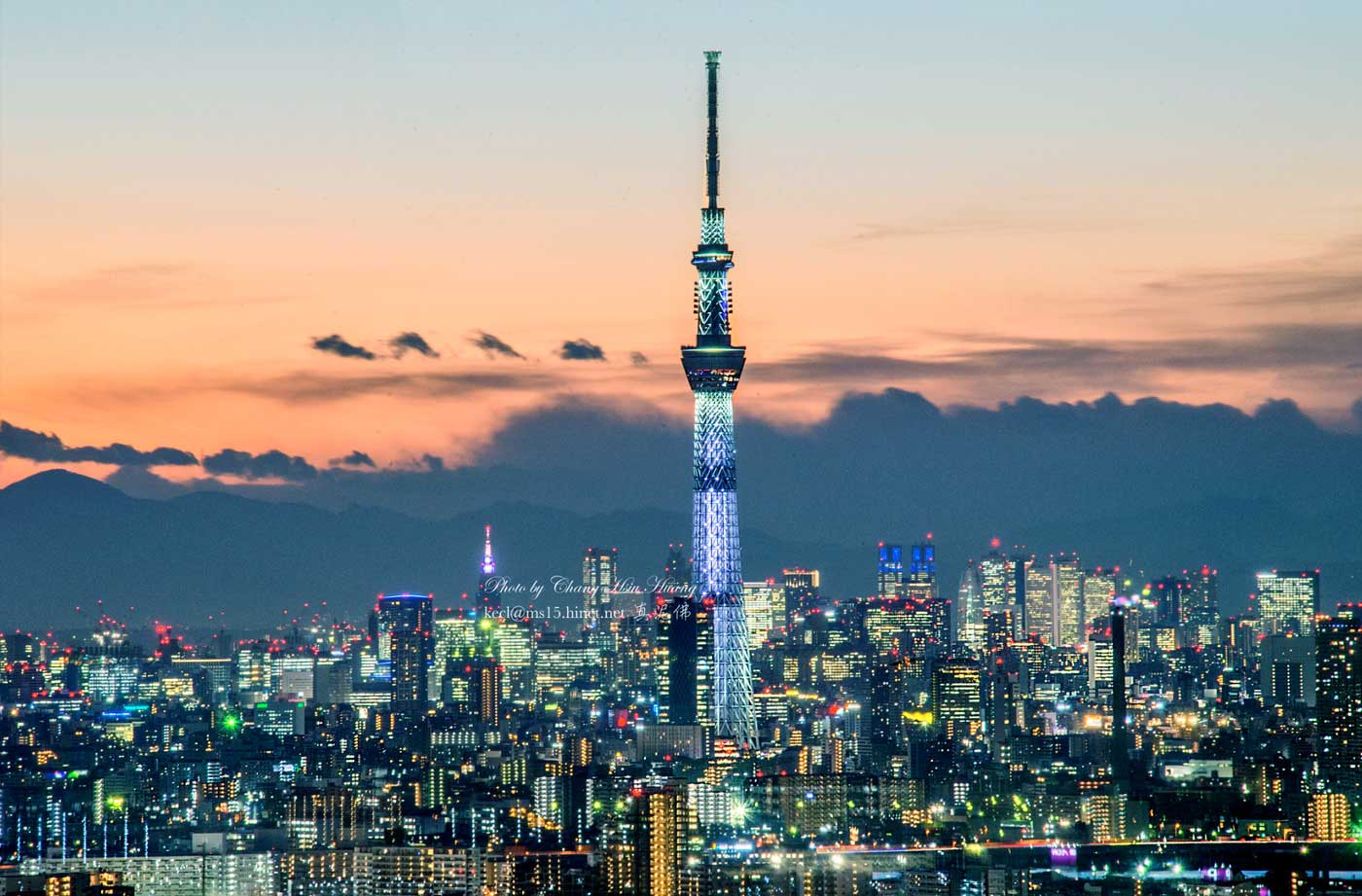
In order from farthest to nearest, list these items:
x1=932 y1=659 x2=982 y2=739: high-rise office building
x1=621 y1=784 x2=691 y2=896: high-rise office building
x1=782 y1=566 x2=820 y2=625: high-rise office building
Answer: x1=782 y1=566 x2=820 y2=625: high-rise office building
x1=932 y1=659 x2=982 y2=739: high-rise office building
x1=621 y1=784 x2=691 y2=896: high-rise office building

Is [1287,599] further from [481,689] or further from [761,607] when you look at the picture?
[481,689]

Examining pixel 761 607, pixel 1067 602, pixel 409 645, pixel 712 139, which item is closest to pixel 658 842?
pixel 712 139

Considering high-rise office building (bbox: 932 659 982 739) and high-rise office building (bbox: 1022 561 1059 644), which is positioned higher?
high-rise office building (bbox: 1022 561 1059 644)

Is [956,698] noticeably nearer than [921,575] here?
Yes

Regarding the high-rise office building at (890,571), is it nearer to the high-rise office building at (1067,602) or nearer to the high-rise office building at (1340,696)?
the high-rise office building at (1067,602)

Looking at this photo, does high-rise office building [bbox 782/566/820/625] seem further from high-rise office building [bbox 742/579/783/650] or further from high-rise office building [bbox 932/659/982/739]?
high-rise office building [bbox 932/659/982/739]

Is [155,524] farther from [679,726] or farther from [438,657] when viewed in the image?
[679,726]

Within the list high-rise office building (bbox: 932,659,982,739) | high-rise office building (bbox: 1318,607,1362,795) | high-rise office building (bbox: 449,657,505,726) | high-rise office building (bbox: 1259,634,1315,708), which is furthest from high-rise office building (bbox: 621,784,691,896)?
high-rise office building (bbox: 1259,634,1315,708)

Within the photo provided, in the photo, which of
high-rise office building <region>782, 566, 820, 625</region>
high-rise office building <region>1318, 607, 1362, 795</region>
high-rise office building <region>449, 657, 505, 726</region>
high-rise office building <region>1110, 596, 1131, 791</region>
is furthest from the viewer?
high-rise office building <region>782, 566, 820, 625</region>
